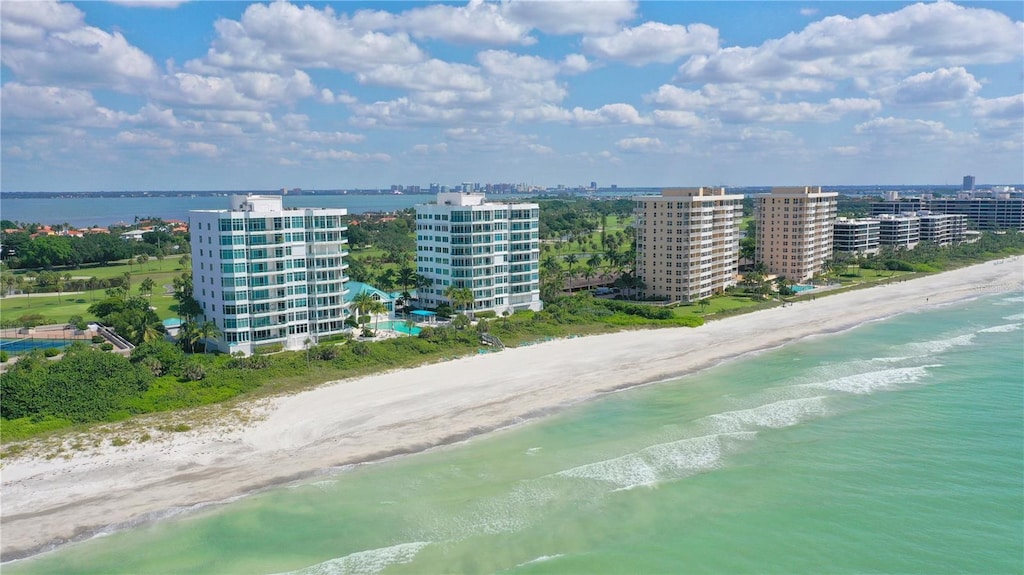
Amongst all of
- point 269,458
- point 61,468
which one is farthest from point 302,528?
point 61,468

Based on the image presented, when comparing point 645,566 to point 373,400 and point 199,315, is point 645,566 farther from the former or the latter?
point 199,315

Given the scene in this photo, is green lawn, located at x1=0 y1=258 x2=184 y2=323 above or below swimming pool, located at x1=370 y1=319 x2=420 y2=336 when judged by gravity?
above

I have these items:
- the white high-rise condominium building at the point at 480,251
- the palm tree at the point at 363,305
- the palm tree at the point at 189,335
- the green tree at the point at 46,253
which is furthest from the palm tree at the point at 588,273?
the green tree at the point at 46,253

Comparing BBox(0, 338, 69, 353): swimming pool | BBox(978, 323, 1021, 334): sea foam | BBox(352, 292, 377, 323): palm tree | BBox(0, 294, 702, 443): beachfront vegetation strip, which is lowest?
BBox(978, 323, 1021, 334): sea foam

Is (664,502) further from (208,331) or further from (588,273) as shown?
(588,273)

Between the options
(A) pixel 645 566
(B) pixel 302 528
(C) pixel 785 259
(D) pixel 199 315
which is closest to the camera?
(A) pixel 645 566

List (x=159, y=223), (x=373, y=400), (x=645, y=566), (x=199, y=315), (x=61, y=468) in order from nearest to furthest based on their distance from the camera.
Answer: (x=645, y=566)
(x=61, y=468)
(x=373, y=400)
(x=199, y=315)
(x=159, y=223)

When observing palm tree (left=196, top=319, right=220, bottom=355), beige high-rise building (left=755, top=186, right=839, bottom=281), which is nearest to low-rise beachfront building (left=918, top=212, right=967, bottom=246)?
beige high-rise building (left=755, top=186, right=839, bottom=281)

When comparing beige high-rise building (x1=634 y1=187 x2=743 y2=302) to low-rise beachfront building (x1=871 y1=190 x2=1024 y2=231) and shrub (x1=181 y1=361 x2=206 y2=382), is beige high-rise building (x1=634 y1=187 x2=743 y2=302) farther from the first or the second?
low-rise beachfront building (x1=871 y1=190 x2=1024 y2=231)
